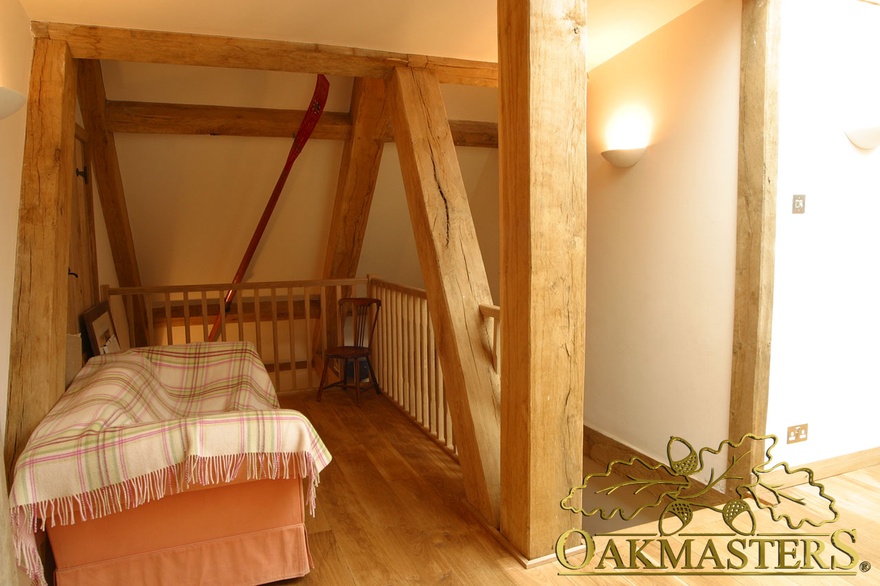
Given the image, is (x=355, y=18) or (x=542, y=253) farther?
(x=355, y=18)

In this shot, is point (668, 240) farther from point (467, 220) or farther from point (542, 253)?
point (542, 253)

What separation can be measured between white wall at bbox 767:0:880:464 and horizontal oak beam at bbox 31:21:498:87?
1627 mm

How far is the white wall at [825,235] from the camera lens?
288 centimetres

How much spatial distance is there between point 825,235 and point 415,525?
2408mm

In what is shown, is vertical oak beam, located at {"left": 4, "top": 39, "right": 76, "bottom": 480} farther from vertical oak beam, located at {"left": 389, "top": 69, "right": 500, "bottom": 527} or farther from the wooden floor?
vertical oak beam, located at {"left": 389, "top": 69, "right": 500, "bottom": 527}

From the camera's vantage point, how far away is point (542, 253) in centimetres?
220

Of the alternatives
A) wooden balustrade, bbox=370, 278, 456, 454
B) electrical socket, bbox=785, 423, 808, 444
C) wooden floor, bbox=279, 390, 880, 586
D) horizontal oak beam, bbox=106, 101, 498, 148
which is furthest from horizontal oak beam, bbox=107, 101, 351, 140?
electrical socket, bbox=785, 423, 808, 444

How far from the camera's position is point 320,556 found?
8.15ft

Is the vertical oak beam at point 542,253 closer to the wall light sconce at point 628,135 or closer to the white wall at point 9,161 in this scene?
the wall light sconce at point 628,135

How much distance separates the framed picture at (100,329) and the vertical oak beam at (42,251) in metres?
0.89

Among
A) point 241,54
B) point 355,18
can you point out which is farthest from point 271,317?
point 355,18

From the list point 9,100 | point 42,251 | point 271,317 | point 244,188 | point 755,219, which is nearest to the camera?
point 9,100

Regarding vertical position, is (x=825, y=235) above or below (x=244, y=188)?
below

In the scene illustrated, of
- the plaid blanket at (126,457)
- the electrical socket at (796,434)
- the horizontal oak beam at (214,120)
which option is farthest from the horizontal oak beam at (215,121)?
the electrical socket at (796,434)
